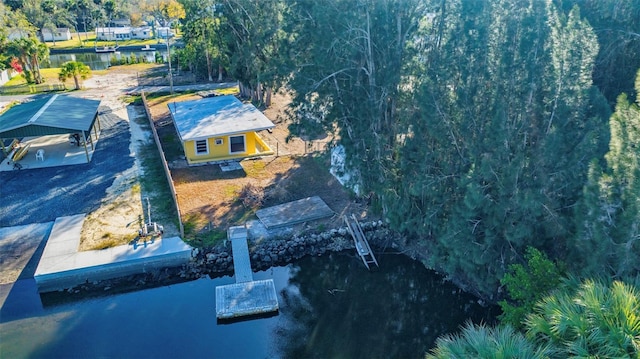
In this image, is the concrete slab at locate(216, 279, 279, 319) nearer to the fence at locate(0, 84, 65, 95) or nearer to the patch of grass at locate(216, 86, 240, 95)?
the patch of grass at locate(216, 86, 240, 95)

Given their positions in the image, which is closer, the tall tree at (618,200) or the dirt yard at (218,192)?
the tall tree at (618,200)

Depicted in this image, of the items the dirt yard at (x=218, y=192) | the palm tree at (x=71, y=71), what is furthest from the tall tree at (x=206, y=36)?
the dirt yard at (x=218, y=192)

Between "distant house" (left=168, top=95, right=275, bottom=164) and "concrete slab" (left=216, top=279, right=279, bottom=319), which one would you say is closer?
"concrete slab" (left=216, top=279, right=279, bottom=319)

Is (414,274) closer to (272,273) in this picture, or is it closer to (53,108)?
(272,273)

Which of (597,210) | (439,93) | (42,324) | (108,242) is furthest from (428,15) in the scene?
(42,324)

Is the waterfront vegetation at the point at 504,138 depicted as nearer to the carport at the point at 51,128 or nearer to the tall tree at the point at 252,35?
the tall tree at the point at 252,35

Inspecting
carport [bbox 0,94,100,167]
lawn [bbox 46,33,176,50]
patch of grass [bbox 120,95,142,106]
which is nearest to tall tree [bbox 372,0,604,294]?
carport [bbox 0,94,100,167]
